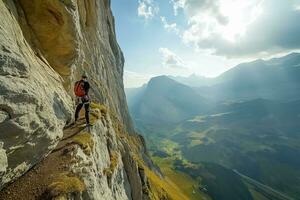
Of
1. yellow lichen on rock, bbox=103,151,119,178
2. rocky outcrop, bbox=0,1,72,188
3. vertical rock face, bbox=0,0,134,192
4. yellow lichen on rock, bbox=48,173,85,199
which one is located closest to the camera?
rocky outcrop, bbox=0,1,72,188

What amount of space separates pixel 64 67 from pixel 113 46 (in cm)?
8659

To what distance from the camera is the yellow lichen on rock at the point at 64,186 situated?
50.2 ft

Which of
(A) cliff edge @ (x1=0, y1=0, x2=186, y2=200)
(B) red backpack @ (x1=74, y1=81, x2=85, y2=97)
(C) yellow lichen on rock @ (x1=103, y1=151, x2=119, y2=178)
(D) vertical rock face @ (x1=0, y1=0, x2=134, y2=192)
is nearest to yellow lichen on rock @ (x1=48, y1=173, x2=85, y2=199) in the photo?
(A) cliff edge @ (x1=0, y1=0, x2=186, y2=200)

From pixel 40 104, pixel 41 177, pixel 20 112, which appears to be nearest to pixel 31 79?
pixel 40 104

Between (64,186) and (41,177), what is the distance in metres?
2.05

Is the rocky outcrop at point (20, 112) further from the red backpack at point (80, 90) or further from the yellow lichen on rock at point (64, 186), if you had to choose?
the red backpack at point (80, 90)

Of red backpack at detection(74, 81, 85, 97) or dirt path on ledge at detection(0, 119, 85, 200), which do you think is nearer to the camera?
dirt path on ledge at detection(0, 119, 85, 200)

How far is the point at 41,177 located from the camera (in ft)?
54.7

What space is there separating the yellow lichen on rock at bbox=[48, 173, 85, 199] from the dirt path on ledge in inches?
16.4

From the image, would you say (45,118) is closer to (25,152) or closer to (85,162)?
(25,152)

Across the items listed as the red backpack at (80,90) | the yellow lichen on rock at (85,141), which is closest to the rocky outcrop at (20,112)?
the yellow lichen on rock at (85,141)

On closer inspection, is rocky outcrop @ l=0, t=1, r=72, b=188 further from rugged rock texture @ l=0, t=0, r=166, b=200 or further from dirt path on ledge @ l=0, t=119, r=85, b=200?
dirt path on ledge @ l=0, t=119, r=85, b=200

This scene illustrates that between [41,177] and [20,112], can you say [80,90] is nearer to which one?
[20,112]

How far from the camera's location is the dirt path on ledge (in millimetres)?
14977
